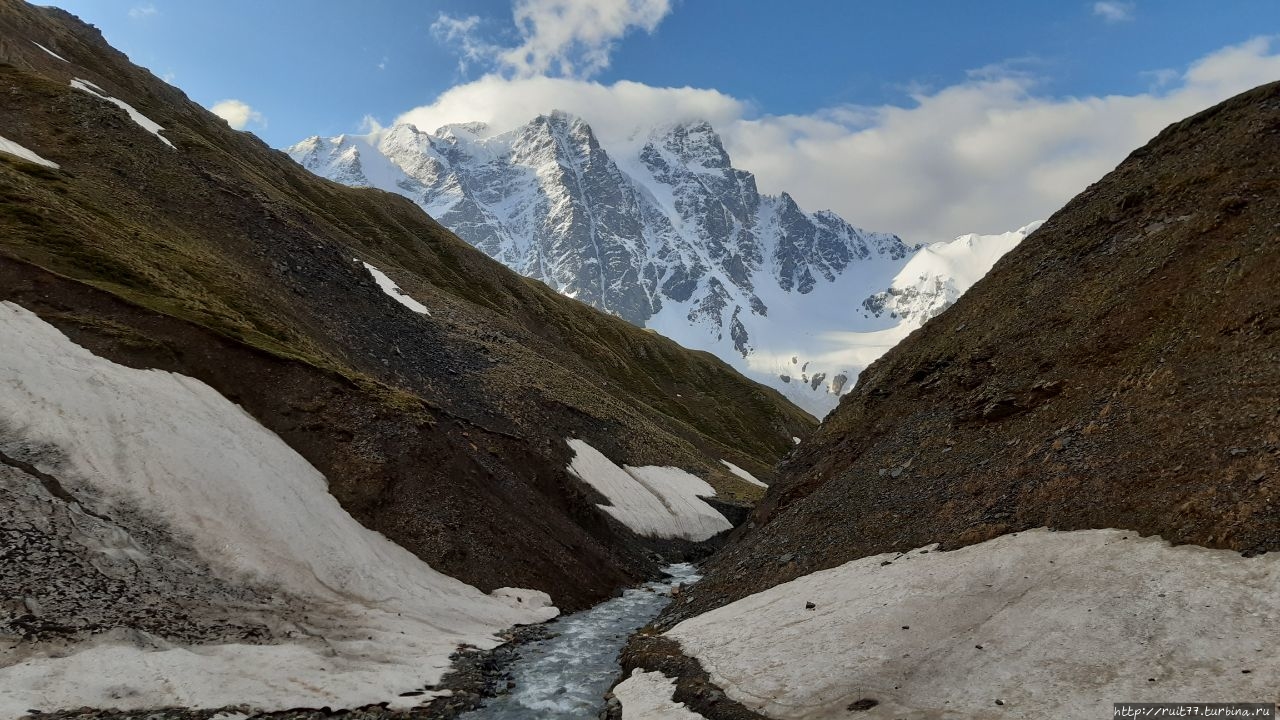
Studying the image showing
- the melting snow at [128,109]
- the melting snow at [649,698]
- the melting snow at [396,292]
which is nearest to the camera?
the melting snow at [649,698]

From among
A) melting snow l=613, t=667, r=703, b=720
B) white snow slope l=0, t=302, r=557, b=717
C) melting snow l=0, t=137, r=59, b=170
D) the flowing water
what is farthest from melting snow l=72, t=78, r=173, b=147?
melting snow l=613, t=667, r=703, b=720

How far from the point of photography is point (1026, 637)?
17359mm

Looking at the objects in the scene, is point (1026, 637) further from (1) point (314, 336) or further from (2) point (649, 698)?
(1) point (314, 336)

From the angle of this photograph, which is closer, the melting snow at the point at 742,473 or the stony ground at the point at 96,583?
the stony ground at the point at 96,583

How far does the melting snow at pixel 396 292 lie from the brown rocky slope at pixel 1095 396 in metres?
39.2

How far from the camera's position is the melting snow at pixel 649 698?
786 inches

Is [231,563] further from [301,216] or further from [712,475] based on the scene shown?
[712,475]

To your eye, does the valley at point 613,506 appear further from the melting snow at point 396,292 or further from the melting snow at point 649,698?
the melting snow at point 396,292

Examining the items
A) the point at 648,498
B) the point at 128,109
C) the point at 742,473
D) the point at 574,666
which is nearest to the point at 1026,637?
the point at 574,666

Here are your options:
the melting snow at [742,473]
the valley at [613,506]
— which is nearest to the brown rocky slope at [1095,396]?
the valley at [613,506]

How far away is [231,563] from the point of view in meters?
24.5

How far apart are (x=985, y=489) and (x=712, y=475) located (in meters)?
51.8

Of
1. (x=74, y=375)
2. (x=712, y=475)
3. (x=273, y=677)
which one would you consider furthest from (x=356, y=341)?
(x=712, y=475)

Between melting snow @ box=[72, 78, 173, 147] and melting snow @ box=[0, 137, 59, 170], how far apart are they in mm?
13109
